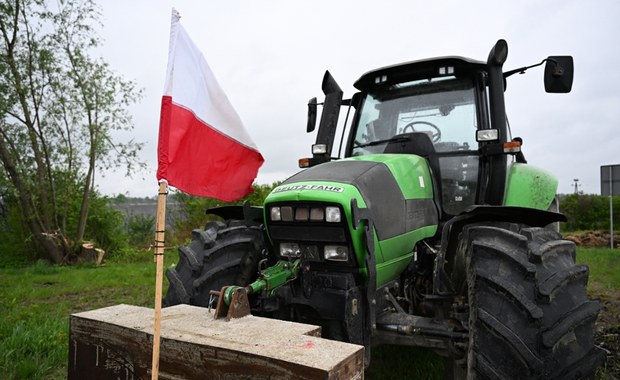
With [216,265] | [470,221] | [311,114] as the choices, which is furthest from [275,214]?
[311,114]

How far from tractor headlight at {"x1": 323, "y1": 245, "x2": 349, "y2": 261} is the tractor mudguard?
63.1 inches

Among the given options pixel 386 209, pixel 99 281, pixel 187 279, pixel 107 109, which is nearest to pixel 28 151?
pixel 107 109

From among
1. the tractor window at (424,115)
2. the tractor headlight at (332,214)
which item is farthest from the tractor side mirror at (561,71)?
the tractor headlight at (332,214)

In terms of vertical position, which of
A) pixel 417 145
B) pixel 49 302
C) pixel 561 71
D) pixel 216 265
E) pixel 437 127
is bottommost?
pixel 49 302

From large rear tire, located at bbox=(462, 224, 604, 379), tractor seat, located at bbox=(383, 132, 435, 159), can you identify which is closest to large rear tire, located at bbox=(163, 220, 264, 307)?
tractor seat, located at bbox=(383, 132, 435, 159)

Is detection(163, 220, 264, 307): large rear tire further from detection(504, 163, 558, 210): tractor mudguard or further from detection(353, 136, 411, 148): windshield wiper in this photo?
detection(504, 163, 558, 210): tractor mudguard

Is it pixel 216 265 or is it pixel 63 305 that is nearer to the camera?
pixel 216 265

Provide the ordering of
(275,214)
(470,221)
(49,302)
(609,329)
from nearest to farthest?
(275,214) → (470,221) → (609,329) → (49,302)

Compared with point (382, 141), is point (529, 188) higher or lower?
lower

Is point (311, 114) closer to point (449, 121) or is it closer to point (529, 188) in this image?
point (449, 121)

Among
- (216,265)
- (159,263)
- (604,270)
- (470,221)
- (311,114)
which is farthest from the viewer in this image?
(604,270)

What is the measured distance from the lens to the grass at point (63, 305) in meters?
3.74

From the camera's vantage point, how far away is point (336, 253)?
2760 mm

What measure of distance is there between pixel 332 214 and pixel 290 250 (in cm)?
41
